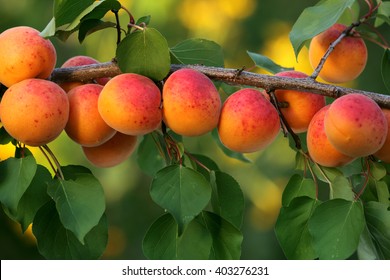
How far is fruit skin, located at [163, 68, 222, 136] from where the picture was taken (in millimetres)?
732

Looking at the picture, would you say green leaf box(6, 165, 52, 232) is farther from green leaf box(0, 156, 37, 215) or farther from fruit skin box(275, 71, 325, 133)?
fruit skin box(275, 71, 325, 133)

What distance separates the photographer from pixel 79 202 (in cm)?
73

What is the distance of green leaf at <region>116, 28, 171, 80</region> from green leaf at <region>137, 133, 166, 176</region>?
9.2 inches

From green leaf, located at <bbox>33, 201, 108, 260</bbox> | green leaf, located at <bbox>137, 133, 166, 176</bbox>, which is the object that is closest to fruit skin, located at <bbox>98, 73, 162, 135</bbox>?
green leaf, located at <bbox>33, 201, 108, 260</bbox>

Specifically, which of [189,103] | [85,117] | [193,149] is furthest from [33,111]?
[193,149]

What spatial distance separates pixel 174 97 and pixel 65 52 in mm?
1435

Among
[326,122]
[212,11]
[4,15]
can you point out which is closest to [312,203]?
[326,122]

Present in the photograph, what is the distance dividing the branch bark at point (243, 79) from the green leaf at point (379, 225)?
11 centimetres

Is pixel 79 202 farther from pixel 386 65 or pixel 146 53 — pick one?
pixel 386 65

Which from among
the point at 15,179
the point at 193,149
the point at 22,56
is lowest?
the point at 193,149

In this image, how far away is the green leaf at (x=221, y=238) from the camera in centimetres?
77

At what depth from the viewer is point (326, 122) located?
29.1 inches

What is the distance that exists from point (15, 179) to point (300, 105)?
0.33m

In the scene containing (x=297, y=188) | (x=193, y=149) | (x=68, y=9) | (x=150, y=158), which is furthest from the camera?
(x=193, y=149)
